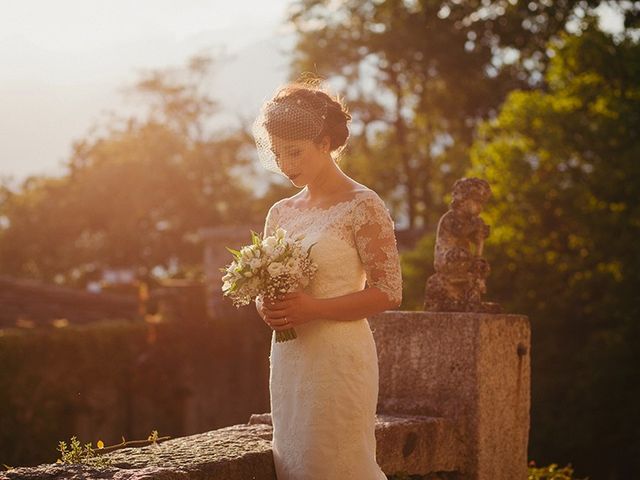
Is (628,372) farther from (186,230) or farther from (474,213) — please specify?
(186,230)

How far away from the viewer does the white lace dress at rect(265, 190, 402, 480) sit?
414 centimetres

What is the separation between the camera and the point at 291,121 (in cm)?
418

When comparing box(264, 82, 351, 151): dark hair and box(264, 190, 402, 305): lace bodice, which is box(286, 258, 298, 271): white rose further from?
box(264, 82, 351, 151): dark hair

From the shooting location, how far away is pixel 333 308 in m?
4.07

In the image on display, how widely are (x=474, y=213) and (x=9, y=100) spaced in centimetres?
14699

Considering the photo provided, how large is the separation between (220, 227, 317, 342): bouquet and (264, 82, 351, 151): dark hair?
405 millimetres

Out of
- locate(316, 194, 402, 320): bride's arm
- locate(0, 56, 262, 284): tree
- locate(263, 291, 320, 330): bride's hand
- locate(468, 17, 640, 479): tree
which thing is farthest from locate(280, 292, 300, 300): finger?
locate(0, 56, 262, 284): tree

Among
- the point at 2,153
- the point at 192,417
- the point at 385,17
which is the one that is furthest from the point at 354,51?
the point at 2,153

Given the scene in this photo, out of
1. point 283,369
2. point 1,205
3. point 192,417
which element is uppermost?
point 1,205

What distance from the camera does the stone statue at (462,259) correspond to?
5848 millimetres

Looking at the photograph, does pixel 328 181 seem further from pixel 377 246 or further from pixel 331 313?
pixel 331 313

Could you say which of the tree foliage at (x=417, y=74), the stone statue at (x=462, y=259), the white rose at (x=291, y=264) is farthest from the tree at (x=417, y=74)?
the white rose at (x=291, y=264)

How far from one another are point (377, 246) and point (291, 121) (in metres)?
0.60

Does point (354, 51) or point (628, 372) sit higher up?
point (354, 51)
